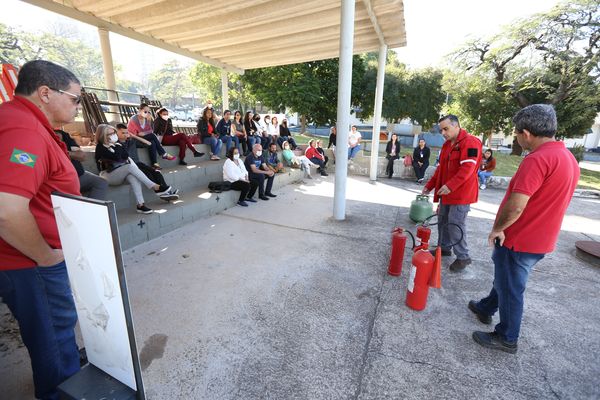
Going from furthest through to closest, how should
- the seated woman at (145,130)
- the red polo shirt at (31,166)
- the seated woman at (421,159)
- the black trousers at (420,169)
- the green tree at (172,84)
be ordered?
the green tree at (172,84)
the black trousers at (420,169)
the seated woman at (421,159)
the seated woman at (145,130)
the red polo shirt at (31,166)

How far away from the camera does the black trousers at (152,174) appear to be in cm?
496

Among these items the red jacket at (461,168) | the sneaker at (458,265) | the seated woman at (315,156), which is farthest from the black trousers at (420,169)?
the sneaker at (458,265)

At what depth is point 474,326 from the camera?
2.70m

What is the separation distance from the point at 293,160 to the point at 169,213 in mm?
5542

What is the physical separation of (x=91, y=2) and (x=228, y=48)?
366 centimetres

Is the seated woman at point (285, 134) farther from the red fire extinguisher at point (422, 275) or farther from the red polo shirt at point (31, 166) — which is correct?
the red polo shirt at point (31, 166)

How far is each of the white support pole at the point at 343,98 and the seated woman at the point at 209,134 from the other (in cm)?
382

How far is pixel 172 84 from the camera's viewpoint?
8488cm

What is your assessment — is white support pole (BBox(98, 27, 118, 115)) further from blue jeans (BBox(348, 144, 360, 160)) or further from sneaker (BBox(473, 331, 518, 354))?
sneaker (BBox(473, 331, 518, 354))

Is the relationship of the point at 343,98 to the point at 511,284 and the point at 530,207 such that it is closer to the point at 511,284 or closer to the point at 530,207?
the point at 530,207

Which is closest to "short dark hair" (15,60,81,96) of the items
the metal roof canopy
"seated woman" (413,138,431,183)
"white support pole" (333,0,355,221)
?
"white support pole" (333,0,355,221)

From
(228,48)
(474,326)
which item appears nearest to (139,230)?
(474,326)

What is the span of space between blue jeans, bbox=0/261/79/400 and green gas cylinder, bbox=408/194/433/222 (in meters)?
5.12

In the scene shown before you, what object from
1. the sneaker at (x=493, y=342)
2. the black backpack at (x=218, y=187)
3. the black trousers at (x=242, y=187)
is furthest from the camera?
the black trousers at (x=242, y=187)
